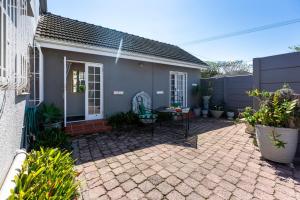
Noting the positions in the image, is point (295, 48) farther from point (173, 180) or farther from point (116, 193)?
point (116, 193)

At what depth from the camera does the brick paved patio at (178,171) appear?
106 inches

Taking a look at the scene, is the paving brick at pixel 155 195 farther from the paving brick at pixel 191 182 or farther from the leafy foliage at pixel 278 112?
the leafy foliage at pixel 278 112

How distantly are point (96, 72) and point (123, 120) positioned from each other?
93.5 inches

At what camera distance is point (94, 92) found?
7184 mm

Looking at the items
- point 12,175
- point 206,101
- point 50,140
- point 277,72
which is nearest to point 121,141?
point 50,140

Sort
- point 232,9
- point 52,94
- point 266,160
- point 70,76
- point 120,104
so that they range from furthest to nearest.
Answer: point 232,9
point 70,76
point 120,104
point 52,94
point 266,160

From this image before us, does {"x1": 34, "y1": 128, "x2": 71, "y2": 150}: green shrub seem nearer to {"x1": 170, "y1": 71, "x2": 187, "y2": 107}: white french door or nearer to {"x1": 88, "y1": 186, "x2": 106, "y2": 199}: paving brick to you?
{"x1": 88, "y1": 186, "x2": 106, "y2": 199}: paving brick

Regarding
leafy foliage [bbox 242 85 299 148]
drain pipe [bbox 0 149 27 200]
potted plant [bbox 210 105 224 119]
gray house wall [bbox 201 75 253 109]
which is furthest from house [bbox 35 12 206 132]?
leafy foliage [bbox 242 85 299 148]

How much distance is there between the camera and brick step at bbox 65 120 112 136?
5.99 meters

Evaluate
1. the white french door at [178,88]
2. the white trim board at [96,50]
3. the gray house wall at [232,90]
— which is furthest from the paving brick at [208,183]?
the gray house wall at [232,90]

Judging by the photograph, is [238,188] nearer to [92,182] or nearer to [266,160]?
[266,160]

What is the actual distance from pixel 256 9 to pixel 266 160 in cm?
960

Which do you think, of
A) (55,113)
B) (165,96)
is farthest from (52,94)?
(165,96)

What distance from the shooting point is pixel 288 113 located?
3711 millimetres
